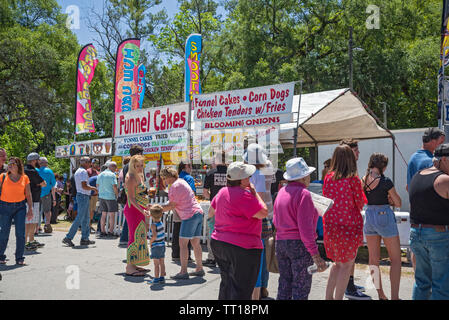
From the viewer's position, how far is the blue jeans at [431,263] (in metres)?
3.76

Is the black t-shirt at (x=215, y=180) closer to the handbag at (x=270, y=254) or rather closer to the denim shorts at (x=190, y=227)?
the denim shorts at (x=190, y=227)

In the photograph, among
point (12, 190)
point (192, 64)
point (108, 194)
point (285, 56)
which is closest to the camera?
point (12, 190)

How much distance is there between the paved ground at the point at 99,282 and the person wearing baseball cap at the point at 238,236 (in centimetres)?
164

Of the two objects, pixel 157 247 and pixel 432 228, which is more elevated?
pixel 432 228

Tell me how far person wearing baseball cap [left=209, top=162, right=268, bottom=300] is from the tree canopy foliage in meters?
18.9

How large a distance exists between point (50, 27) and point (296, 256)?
106ft

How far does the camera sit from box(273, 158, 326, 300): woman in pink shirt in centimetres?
381

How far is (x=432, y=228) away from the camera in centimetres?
384

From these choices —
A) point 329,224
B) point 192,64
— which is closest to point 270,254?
point 329,224

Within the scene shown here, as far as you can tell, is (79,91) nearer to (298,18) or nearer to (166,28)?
(298,18)

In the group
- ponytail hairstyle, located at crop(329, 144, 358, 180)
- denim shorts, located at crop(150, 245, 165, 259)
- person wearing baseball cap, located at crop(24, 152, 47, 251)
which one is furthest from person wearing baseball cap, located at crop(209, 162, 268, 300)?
person wearing baseball cap, located at crop(24, 152, 47, 251)

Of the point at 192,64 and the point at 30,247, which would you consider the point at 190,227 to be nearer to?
the point at 30,247

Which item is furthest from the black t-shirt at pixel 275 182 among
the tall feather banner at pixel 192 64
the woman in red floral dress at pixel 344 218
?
the tall feather banner at pixel 192 64

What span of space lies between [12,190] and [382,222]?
19.3 ft
